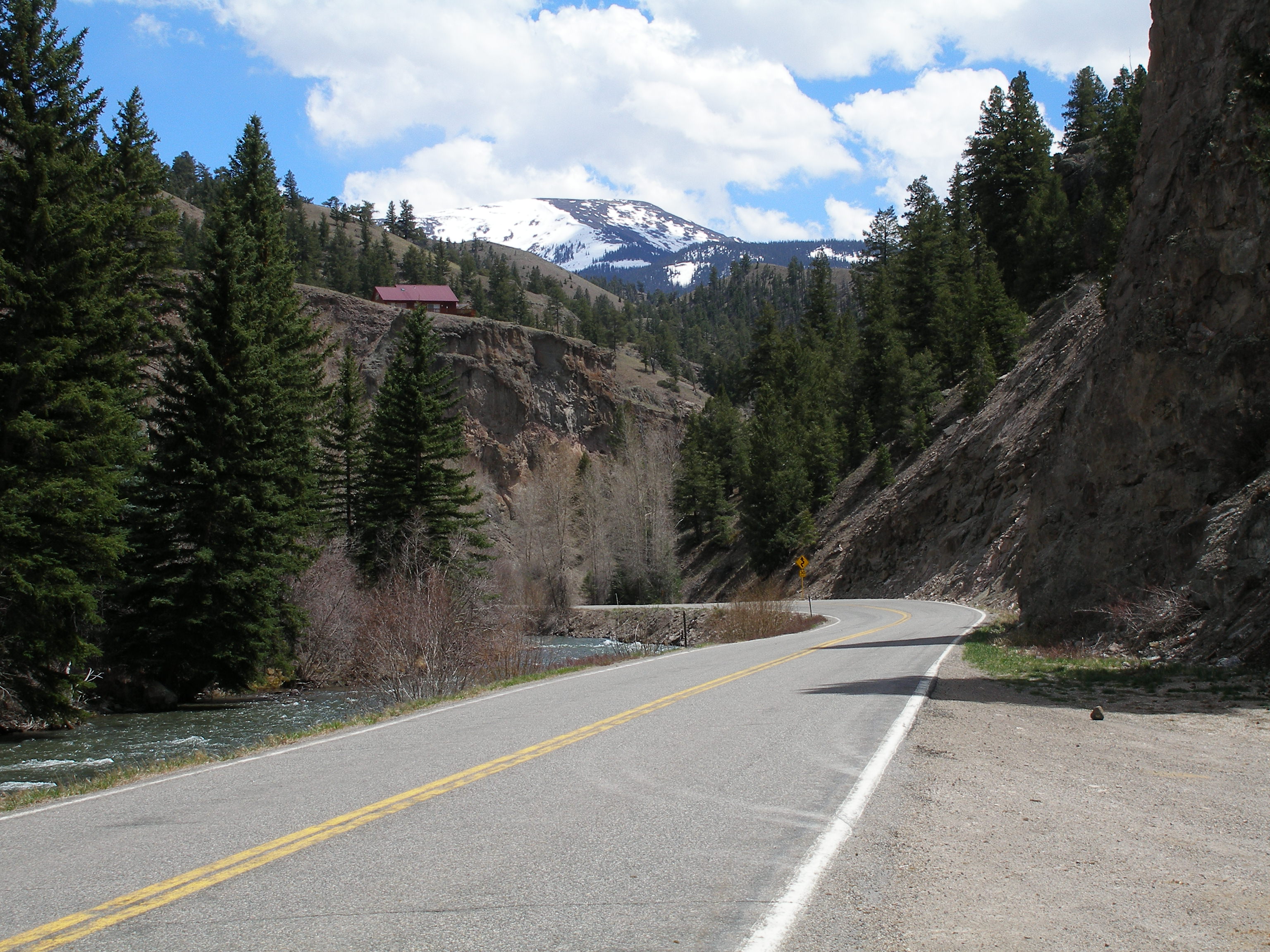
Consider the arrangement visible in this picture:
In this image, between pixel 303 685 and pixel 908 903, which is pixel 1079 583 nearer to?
pixel 908 903

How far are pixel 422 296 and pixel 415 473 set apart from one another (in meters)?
72.4

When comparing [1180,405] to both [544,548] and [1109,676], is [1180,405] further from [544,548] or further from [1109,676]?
[544,548]

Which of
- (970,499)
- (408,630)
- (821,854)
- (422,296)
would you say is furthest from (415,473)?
(422,296)

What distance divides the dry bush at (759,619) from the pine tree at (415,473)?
401 inches

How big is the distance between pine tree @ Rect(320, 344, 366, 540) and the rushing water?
49.0 feet

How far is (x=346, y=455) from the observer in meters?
41.3

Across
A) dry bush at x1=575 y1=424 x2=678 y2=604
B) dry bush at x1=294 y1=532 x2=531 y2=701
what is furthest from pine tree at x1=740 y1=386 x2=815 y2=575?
dry bush at x1=294 y1=532 x2=531 y2=701

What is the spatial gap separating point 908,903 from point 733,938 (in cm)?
103

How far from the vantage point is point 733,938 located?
3793mm

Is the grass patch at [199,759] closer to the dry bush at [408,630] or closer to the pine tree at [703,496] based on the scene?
the dry bush at [408,630]

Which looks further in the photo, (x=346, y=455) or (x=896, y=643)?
(x=346, y=455)

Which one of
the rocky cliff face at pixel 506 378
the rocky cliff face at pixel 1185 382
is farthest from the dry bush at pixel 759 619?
the rocky cliff face at pixel 506 378

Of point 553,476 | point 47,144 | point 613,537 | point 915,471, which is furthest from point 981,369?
point 47,144

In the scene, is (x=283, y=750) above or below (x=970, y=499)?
below
